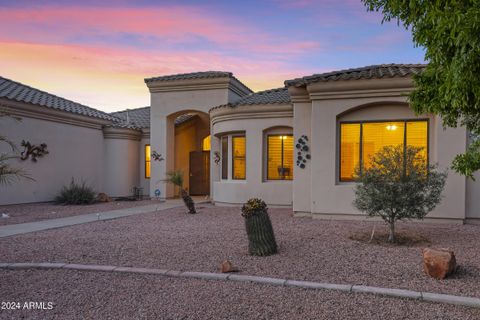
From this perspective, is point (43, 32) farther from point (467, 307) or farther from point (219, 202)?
point (467, 307)

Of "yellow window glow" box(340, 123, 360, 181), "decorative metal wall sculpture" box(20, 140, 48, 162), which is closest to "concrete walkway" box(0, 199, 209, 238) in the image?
"decorative metal wall sculpture" box(20, 140, 48, 162)

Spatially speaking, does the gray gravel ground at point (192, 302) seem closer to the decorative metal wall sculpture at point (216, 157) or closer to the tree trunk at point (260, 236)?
the tree trunk at point (260, 236)

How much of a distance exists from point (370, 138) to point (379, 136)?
0.85 ft

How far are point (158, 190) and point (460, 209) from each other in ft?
42.9

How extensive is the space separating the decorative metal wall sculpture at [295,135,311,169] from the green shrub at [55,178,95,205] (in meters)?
9.76

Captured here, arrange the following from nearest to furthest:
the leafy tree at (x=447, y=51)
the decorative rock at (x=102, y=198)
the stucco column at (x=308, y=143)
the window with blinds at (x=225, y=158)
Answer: the leafy tree at (x=447, y=51) → the stucco column at (x=308, y=143) → the window with blinds at (x=225, y=158) → the decorative rock at (x=102, y=198)

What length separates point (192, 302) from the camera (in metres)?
4.36

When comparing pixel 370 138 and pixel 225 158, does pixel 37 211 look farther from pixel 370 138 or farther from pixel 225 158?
pixel 370 138

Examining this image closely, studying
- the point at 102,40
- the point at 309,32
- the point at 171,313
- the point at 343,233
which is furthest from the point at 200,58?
the point at 171,313

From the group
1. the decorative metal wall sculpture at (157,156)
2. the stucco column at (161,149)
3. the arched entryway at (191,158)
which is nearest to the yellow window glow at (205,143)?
the arched entryway at (191,158)

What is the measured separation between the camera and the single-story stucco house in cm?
1034

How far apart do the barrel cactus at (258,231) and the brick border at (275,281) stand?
4.16 feet

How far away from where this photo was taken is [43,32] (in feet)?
40.3

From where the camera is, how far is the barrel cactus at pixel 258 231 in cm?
641
